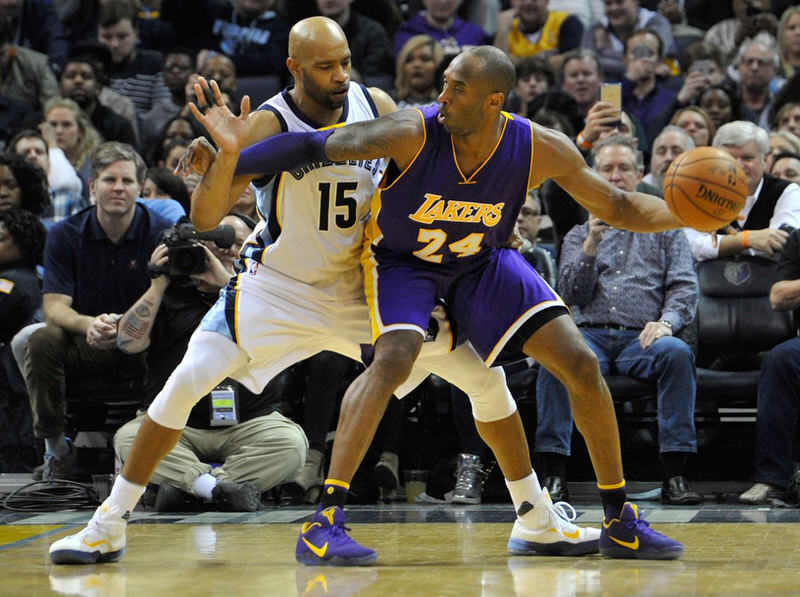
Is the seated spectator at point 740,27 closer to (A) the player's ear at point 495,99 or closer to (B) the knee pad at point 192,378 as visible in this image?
(A) the player's ear at point 495,99

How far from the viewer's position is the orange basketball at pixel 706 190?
3.70 metres

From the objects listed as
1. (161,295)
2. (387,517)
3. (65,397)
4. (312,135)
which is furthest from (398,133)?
(65,397)

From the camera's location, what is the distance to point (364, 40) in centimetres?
934

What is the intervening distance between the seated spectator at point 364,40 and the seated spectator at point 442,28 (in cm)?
18

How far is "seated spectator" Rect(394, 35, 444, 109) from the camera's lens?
27.5 ft

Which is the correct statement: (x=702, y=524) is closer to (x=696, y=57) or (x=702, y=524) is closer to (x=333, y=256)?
(x=333, y=256)

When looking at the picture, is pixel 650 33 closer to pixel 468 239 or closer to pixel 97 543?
pixel 468 239

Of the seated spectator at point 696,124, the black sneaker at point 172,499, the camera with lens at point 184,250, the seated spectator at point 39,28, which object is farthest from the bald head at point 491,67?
the seated spectator at point 39,28

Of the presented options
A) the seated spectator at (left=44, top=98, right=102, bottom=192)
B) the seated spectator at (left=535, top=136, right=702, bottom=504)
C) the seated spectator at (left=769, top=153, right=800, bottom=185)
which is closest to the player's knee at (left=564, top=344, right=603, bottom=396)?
the seated spectator at (left=535, top=136, right=702, bottom=504)

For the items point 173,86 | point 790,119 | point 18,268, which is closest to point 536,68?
point 790,119

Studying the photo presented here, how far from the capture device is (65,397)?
5.98 meters

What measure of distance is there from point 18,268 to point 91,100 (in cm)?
255

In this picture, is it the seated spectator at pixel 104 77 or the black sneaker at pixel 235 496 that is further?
the seated spectator at pixel 104 77

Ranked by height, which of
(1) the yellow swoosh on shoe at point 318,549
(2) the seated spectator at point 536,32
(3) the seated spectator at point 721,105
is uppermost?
(2) the seated spectator at point 536,32
